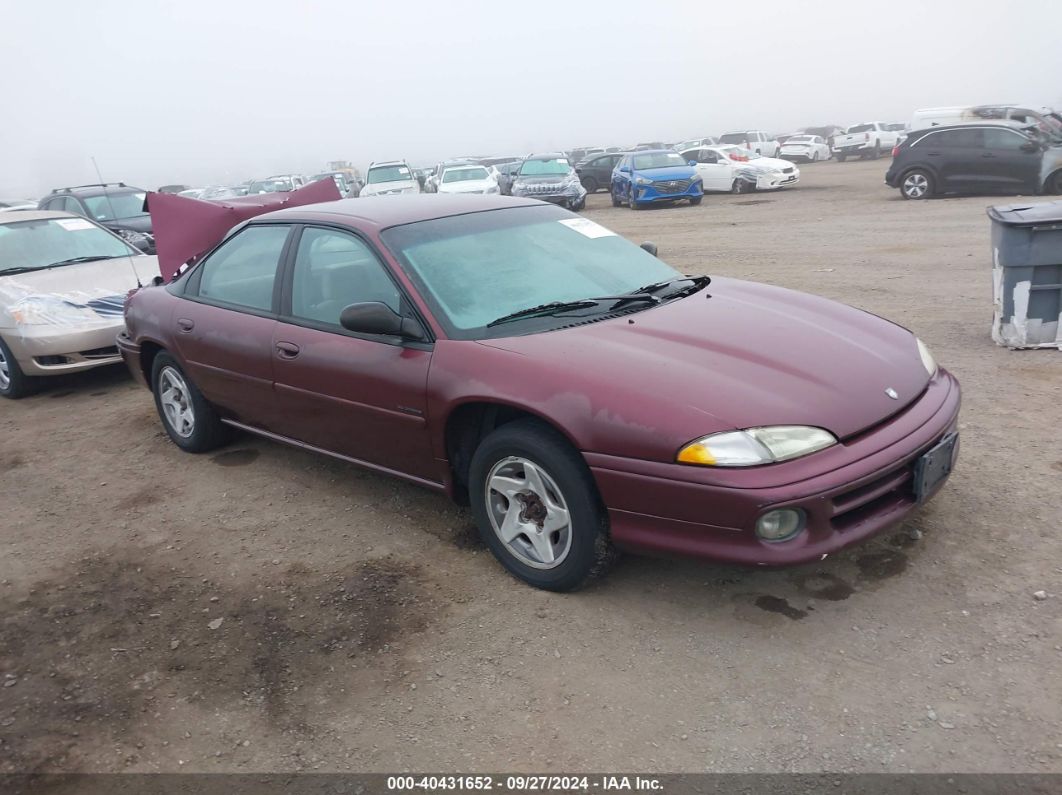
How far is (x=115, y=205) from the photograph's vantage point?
1346cm

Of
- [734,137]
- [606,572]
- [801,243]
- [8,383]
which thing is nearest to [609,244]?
[606,572]

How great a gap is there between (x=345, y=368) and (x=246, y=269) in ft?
3.90

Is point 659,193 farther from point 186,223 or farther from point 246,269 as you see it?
point 246,269

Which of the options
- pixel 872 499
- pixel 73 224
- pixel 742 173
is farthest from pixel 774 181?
pixel 872 499

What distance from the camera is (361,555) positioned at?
3719 mm

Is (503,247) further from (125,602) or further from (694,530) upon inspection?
(125,602)

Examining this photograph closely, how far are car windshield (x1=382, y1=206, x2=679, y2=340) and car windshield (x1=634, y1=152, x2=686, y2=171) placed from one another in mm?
17334

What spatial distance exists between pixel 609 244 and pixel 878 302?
447cm

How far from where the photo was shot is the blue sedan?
20.2m

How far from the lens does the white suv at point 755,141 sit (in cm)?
3647

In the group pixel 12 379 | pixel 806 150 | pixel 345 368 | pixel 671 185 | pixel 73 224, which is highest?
pixel 73 224

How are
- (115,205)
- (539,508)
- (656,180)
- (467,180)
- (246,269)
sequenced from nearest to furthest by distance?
1. (539,508)
2. (246,269)
3. (115,205)
4. (656,180)
5. (467,180)

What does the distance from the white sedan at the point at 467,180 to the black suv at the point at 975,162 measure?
30.6ft

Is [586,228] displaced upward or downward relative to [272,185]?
upward
